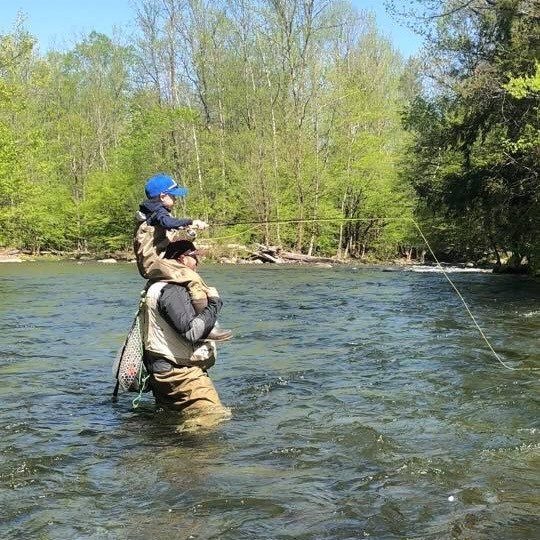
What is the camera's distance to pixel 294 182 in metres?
44.9

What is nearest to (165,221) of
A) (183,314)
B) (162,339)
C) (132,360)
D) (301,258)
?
(183,314)

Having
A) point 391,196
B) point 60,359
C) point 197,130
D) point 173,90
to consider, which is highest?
point 173,90

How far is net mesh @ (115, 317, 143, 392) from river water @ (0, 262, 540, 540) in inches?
14.5

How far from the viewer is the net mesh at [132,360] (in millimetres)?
6027

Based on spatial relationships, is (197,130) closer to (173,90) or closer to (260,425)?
(173,90)

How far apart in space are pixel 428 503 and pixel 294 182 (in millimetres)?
41313

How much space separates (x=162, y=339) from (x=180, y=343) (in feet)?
0.52

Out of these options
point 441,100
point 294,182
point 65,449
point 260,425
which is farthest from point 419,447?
point 294,182

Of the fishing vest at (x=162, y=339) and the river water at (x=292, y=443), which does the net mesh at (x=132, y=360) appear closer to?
the fishing vest at (x=162, y=339)

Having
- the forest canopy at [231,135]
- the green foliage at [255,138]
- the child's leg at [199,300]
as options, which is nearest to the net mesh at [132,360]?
the child's leg at [199,300]

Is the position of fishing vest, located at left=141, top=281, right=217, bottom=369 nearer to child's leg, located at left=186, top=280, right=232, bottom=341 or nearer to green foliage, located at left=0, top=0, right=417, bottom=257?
child's leg, located at left=186, top=280, right=232, bottom=341

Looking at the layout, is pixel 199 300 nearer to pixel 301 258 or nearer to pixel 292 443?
pixel 292 443

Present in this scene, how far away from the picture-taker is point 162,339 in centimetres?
589

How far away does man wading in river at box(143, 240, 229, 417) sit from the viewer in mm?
5750
